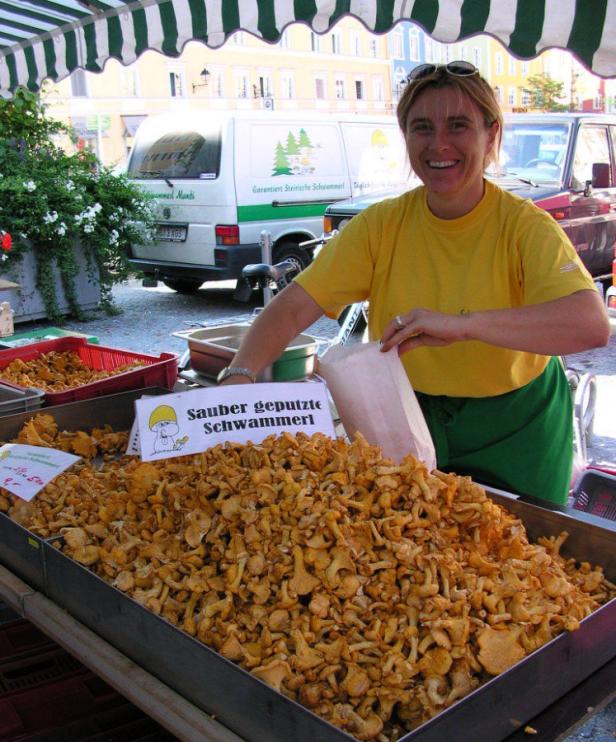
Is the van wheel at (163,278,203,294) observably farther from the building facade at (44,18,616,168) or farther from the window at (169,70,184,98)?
the window at (169,70,184,98)

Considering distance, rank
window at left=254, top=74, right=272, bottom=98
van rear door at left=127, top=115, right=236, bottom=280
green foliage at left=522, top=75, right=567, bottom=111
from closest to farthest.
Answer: van rear door at left=127, top=115, right=236, bottom=280 → window at left=254, top=74, right=272, bottom=98 → green foliage at left=522, top=75, right=567, bottom=111

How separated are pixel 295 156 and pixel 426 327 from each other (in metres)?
7.58

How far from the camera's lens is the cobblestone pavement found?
16.9 ft

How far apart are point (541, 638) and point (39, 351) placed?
8.35 feet

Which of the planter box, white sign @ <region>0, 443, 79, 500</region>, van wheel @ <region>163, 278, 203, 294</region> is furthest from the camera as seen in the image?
van wheel @ <region>163, 278, 203, 294</region>

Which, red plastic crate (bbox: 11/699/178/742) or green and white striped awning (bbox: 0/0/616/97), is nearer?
red plastic crate (bbox: 11/699/178/742)

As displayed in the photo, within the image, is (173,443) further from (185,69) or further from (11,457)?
(185,69)

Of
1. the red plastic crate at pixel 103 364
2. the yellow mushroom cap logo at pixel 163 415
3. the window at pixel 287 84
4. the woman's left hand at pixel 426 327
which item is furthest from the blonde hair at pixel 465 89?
the window at pixel 287 84

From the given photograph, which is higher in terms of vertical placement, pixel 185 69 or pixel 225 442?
pixel 185 69

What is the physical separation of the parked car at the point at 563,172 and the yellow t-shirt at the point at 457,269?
5426 mm

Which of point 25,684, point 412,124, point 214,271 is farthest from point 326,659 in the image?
point 214,271

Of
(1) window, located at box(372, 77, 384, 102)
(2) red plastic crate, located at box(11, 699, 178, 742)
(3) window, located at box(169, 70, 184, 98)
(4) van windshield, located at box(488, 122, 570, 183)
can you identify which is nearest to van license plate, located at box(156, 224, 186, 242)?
(4) van windshield, located at box(488, 122, 570, 183)

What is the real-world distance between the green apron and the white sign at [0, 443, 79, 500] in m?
0.86

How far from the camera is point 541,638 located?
1.16 meters
